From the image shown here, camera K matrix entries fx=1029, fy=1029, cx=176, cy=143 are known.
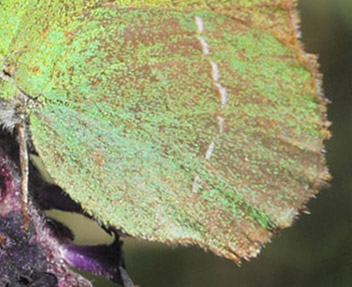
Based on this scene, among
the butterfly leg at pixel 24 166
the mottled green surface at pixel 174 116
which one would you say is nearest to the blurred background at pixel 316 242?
the mottled green surface at pixel 174 116

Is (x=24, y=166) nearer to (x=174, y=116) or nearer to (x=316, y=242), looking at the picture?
(x=174, y=116)

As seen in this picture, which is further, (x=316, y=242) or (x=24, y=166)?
(x=316, y=242)

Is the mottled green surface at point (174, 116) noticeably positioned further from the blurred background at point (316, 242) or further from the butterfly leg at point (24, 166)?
the blurred background at point (316, 242)

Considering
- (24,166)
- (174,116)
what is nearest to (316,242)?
(174,116)

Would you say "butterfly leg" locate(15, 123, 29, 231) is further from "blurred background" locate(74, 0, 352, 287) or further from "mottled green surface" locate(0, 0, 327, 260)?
"blurred background" locate(74, 0, 352, 287)

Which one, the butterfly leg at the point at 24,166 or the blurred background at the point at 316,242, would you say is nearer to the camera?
the butterfly leg at the point at 24,166

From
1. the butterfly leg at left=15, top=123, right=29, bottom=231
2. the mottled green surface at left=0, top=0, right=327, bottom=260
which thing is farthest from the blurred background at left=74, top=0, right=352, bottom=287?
the butterfly leg at left=15, top=123, right=29, bottom=231

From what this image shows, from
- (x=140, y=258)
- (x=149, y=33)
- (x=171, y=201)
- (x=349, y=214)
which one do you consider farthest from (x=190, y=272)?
(x=149, y=33)
